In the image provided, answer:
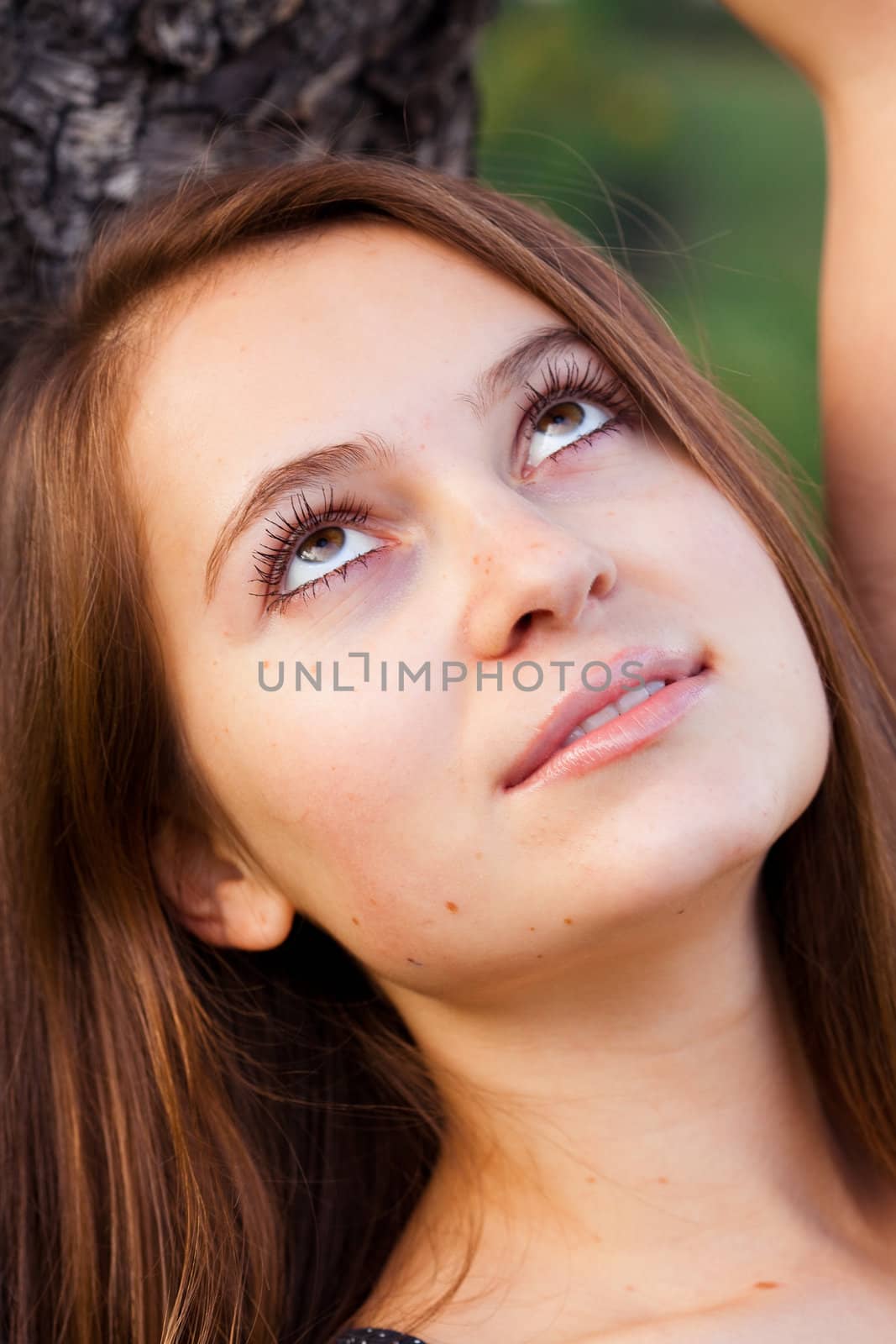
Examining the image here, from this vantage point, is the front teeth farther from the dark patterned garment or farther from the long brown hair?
the dark patterned garment

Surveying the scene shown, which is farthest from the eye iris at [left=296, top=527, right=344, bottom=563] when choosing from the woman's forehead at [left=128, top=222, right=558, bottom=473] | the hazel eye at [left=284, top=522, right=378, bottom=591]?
the woman's forehead at [left=128, top=222, right=558, bottom=473]

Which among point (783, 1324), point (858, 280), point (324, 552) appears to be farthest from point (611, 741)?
point (858, 280)

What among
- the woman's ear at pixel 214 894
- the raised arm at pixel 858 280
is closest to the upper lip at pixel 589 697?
the woman's ear at pixel 214 894

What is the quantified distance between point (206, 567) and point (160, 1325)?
37.6 inches

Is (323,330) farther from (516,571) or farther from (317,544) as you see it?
(516,571)

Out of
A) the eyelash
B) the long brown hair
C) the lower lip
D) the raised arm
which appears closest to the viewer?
the lower lip

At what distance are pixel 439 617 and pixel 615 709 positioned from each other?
0.65 feet

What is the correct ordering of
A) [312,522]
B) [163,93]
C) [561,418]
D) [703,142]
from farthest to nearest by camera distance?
[703,142] < [163,93] < [561,418] < [312,522]

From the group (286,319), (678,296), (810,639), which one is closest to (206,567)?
(286,319)

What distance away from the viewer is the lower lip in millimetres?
1304

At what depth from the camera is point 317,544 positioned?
146cm

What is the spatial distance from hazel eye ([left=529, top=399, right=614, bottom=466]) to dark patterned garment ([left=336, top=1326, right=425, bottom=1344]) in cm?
97

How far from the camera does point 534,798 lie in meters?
1.30

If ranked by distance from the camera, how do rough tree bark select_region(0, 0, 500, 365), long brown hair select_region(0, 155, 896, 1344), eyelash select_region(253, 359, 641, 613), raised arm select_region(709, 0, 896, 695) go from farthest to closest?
rough tree bark select_region(0, 0, 500, 365) → raised arm select_region(709, 0, 896, 695) → long brown hair select_region(0, 155, 896, 1344) → eyelash select_region(253, 359, 641, 613)
